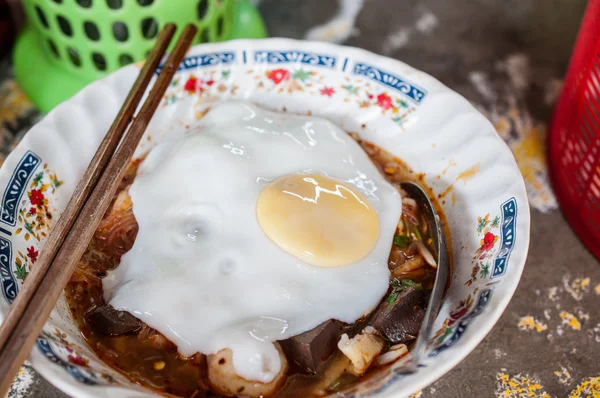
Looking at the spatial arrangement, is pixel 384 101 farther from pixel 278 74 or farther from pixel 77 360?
pixel 77 360

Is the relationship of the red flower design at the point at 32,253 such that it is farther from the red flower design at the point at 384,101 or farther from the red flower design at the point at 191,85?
the red flower design at the point at 384,101

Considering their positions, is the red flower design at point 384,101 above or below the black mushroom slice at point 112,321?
above

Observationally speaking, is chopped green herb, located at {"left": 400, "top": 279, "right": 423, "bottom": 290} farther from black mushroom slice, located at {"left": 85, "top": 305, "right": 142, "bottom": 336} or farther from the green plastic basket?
the green plastic basket

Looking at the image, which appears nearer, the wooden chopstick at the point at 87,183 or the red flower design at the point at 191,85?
the wooden chopstick at the point at 87,183

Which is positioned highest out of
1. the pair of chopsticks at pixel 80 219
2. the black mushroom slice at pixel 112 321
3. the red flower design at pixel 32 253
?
the pair of chopsticks at pixel 80 219

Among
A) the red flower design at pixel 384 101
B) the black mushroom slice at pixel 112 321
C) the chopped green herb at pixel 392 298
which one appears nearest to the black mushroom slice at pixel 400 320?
the chopped green herb at pixel 392 298

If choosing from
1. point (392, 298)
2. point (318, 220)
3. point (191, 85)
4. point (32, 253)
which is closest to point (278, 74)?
point (191, 85)

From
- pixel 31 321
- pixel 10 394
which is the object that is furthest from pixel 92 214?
pixel 10 394

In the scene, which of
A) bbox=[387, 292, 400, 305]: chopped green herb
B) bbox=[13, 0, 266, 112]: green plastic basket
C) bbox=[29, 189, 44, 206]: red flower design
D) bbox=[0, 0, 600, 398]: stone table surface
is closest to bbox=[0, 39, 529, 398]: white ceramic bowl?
Answer: bbox=[29, 189, 44, 206]: red flower design
